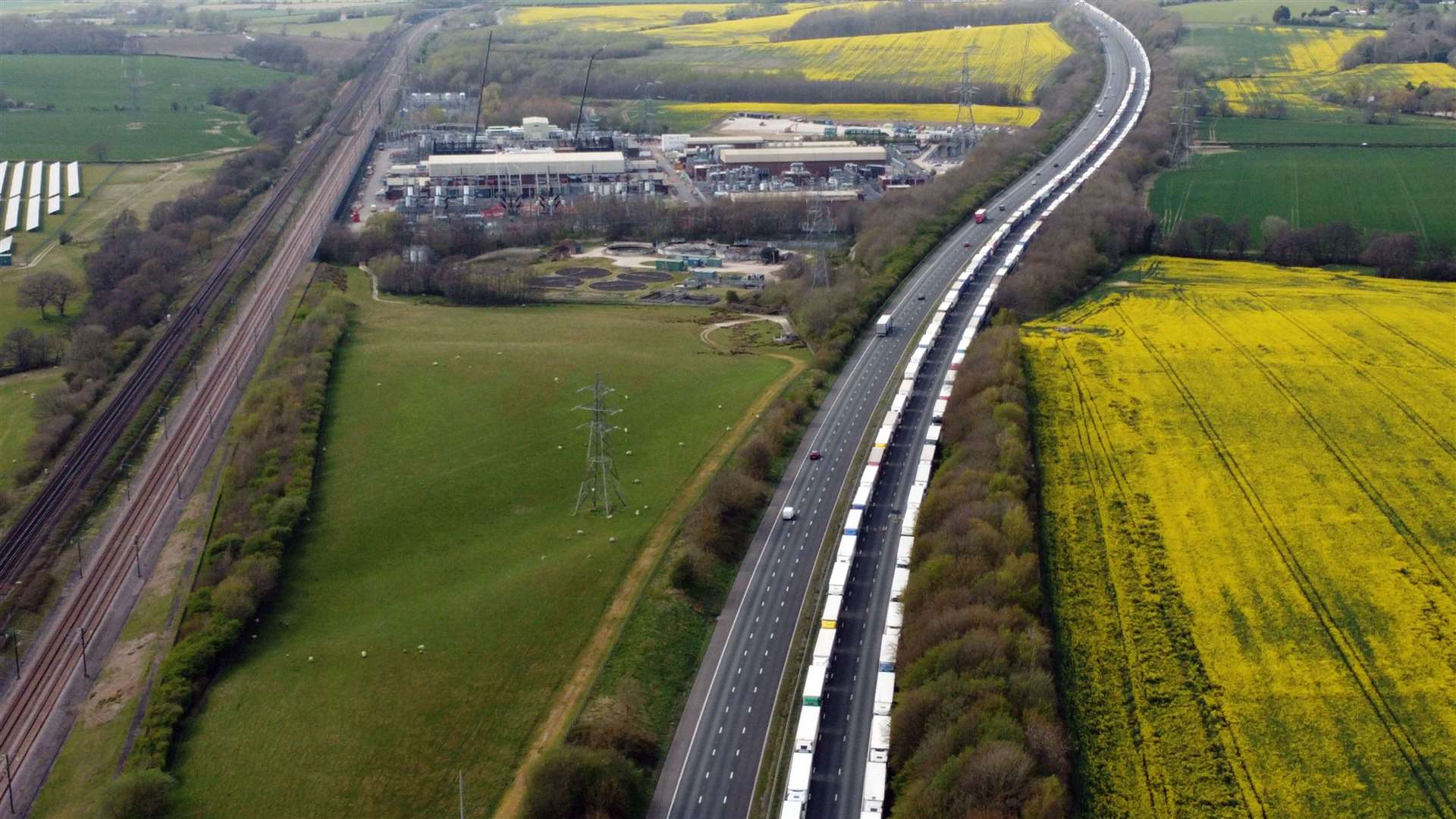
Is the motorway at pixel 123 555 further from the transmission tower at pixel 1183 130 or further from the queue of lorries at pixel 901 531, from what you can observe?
the transmission tower at pixel 1183 130

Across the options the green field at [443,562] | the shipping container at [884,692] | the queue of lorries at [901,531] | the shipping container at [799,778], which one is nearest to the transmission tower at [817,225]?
the queue of lorries at [901,531]

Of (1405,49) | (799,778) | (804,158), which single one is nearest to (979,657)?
(799,778)

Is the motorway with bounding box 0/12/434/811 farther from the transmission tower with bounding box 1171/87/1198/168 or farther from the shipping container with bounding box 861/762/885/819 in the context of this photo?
the transmission tower with bounding box 1171/87/1198/168

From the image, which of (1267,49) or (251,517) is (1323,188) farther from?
(251,517)

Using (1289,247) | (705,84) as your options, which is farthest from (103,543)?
(705,84)

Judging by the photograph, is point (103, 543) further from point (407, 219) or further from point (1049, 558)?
point (407, 219)

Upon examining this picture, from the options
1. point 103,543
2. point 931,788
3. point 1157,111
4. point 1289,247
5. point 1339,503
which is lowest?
point 103,543
